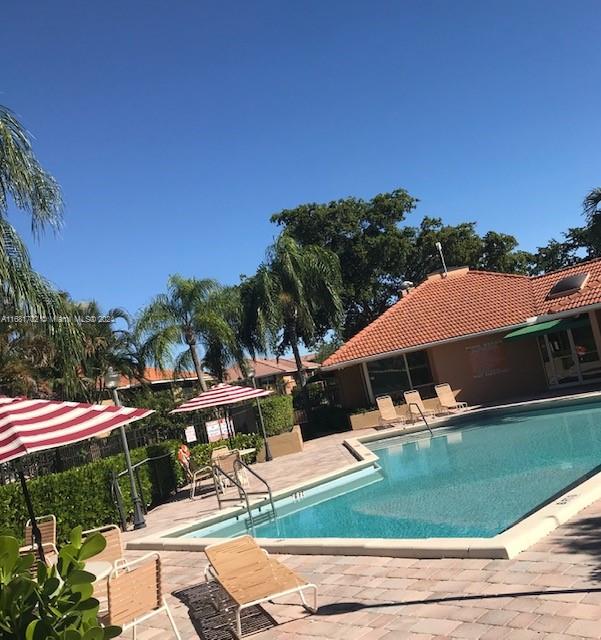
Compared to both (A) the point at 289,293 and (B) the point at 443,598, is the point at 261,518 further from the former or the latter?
(A) the point at 289,293

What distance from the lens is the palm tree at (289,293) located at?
1214 inches

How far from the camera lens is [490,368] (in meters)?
25.2

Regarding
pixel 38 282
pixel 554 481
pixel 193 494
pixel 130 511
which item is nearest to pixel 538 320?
pixel 554 481

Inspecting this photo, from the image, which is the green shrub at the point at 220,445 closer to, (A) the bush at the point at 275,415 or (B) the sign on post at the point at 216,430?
(B) the sign on post at the point at 216,430

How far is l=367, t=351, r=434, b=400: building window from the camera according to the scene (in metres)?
26.2

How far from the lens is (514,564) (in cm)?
586

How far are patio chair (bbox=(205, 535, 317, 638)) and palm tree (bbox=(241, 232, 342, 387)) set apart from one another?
79.7ft

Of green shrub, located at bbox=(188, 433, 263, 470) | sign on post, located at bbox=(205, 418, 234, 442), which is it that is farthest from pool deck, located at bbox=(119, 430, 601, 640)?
sign on post, located at bbox=(205, 418, 234, 442)

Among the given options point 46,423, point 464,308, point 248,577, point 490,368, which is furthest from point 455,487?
point 464,308

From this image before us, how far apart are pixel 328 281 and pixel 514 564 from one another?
26.7 meters

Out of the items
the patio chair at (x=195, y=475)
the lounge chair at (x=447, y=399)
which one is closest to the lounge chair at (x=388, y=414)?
the lounge chair at (x=447, y=399)

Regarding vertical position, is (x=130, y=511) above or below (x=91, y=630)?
below

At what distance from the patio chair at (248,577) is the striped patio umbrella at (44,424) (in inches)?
73.2

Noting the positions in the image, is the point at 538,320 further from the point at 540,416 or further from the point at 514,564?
the point at 514,564
